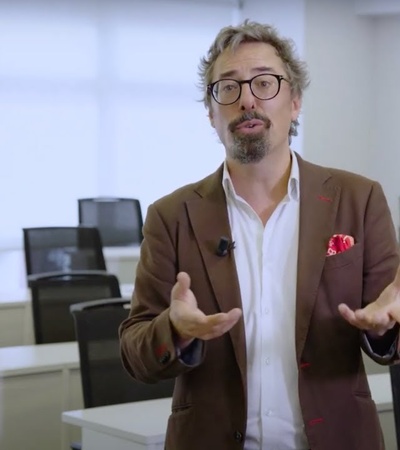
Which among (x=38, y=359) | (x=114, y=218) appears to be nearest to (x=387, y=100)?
(x=114, y=218)

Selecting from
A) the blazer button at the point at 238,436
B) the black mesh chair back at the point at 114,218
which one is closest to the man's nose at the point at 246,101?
the blazer button at the point at 238,436

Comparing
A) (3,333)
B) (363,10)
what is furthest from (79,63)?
(3,333)

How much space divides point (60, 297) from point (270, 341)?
270 centimetres

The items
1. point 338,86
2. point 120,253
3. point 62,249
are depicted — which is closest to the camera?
point 62,249

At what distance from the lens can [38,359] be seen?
4.11 metres

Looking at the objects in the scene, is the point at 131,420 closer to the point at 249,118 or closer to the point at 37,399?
the point at 37,399

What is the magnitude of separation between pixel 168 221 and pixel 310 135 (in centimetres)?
820

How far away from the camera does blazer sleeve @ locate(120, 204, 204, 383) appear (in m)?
1.97

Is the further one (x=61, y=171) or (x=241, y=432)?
(x=61, y=171)

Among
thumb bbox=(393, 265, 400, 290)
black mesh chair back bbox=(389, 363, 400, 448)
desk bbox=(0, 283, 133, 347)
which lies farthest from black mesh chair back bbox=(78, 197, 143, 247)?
Answer: thumb bbox=(393, 265, 400, 290)

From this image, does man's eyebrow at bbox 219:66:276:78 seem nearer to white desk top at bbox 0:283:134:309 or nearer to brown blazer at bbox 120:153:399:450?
brown blazer at bbox 120:153:399:450

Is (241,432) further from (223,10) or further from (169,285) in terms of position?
(223,10)

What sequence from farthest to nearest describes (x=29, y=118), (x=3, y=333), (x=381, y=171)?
(x=381, y=171) → (x=29, y=118) → (x=3, y=333)

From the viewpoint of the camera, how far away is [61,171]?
10055 mm
